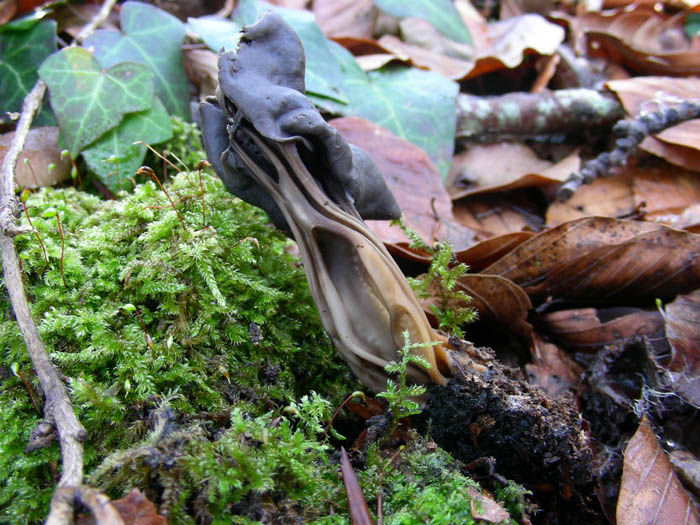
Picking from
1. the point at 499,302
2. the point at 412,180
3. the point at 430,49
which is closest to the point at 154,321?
the point at 499,302

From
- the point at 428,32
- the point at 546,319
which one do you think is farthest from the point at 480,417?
the point at 428,32

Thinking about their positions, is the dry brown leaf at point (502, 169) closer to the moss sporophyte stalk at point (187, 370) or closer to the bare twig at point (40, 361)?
the moss sporophyte stalk at point (187, 370)

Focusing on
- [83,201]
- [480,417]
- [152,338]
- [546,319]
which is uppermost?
[83,201]

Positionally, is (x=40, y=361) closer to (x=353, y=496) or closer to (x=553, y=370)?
(x=353, y=496)

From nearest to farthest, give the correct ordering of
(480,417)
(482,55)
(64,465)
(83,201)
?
(64,465) < (480,417) < (83,201) < (482,55)

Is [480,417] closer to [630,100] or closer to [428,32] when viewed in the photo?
[630,100]

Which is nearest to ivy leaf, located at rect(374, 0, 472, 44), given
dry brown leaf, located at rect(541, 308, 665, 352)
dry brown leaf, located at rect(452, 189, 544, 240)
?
dry brown leaf, located at rect(452, 189, 544, 240)

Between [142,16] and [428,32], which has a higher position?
[142,16]
